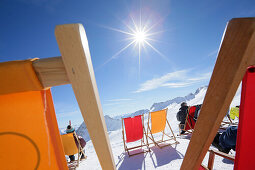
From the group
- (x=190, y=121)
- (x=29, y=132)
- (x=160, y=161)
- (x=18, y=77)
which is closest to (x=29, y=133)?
(x=29, y=132)

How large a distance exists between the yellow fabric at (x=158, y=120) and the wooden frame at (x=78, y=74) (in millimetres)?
3851

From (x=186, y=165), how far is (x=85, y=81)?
2.03 feet

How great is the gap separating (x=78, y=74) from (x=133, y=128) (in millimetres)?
3950

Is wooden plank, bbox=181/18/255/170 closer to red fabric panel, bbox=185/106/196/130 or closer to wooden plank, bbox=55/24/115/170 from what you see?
wooden plank, bbox=55/24/115/170

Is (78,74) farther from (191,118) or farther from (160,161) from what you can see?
(191,118)

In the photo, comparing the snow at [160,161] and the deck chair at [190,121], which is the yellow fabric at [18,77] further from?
the deck chair at [190,121]

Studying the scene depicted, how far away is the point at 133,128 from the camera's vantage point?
3.87m

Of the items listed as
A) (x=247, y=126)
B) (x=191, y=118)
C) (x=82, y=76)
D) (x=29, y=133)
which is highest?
(x=82, y=76)

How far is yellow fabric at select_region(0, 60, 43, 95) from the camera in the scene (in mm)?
269

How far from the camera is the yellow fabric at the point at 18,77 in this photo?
10.6 inches

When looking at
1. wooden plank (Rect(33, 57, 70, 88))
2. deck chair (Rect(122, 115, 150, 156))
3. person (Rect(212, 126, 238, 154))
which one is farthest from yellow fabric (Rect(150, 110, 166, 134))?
wooden plank (Rect(33, 57, 70, 88))

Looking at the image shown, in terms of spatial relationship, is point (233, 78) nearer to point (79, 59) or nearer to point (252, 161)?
point (79, 59)

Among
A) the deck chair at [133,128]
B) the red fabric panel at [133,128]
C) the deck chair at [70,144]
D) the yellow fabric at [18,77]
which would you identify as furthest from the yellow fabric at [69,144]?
the yellow fabric at [18,77]

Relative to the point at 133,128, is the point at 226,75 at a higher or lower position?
higher
